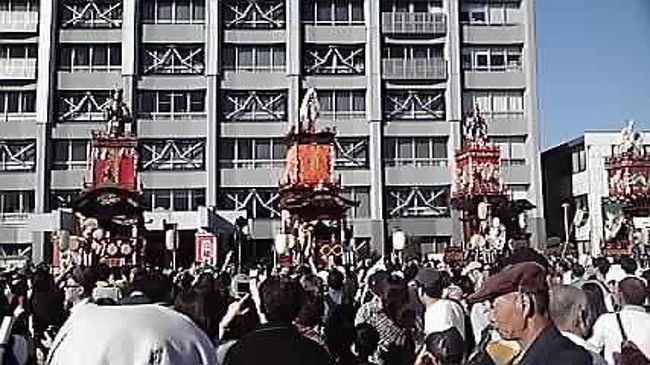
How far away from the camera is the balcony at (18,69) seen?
5181 cm

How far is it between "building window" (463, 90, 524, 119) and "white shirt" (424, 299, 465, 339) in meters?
47.9

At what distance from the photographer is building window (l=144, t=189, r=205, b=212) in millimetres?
51906

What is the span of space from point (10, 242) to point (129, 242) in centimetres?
2644

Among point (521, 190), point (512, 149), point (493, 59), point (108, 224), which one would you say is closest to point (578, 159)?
point (512, 149)

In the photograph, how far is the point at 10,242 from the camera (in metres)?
50.7

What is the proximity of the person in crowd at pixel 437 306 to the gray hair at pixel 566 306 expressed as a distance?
2.15m

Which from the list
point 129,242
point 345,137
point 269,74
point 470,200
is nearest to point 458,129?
point 345,137

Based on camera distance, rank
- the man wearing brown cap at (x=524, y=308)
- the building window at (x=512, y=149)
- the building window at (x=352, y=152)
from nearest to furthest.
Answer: the man wearing brown cap at (x=524, y=308), the building window at (x=352, y=152), the building window at (x=512, y=149)

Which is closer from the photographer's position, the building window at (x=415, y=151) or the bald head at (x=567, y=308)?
the bald head at (x=567, y=308)

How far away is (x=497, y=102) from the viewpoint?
54750 millimetres

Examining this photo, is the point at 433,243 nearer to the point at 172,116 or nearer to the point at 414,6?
the point at 414,6

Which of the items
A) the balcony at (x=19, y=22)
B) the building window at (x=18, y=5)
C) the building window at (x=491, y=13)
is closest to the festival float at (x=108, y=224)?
the balcony at (x=19, y=22)

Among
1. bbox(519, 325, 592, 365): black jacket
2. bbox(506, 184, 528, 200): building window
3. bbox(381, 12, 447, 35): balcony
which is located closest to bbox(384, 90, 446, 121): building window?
bbox(381, 12, 447, 35): balcony

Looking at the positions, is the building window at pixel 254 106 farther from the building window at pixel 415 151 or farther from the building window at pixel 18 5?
the building window at pixel 18 5
